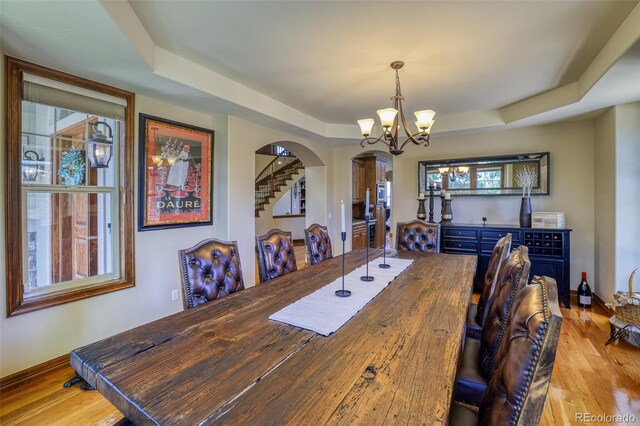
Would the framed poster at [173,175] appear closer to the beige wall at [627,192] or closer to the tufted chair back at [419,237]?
the tufted chair back at [419,237]

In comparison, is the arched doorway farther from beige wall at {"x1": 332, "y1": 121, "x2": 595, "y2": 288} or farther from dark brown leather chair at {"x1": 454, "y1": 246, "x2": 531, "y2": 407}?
dark brown leather chair at {"x1": 454, "y1": 246, "x2": 531, "y2": 407}

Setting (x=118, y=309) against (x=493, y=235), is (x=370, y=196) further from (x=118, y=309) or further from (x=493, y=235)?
(x=118, y=309)

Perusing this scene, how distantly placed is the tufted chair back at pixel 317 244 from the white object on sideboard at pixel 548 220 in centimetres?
283

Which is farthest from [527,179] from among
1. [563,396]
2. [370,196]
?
[370,196]

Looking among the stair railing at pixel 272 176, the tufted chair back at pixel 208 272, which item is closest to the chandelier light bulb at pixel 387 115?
the tufted chair back at pixel 208 272

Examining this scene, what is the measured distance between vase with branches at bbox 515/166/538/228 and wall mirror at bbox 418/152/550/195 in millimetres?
36

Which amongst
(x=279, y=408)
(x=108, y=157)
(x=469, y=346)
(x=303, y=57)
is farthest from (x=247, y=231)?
(x=279, y=408)

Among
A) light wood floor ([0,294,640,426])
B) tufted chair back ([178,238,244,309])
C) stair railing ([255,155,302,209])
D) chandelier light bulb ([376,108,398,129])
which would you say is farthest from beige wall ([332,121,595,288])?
stair railing ([255,155,302,209])

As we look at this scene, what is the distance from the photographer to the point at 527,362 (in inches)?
29.5

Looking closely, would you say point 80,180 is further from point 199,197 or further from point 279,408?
point 279,408

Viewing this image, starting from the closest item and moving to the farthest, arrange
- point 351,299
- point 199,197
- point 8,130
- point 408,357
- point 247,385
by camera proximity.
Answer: point 247,385
point 408,357
point 351,299
point 8,130
point 199,197

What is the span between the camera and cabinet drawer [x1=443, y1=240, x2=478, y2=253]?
4.26m

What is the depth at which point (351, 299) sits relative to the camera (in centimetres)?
171

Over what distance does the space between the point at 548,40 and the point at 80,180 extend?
3.98 metres
